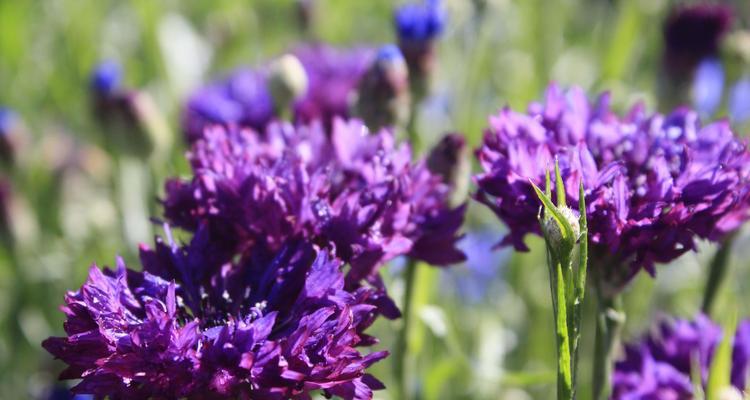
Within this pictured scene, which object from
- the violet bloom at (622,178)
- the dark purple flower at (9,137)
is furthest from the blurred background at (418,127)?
the violet bloom at (622,178)

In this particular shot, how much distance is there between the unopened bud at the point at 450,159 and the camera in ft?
Answer: 2.54

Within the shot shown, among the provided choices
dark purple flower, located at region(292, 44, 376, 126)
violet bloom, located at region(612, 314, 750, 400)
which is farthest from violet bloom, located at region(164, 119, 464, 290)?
dark purple flower, located at region(292, 44, 376, 126)

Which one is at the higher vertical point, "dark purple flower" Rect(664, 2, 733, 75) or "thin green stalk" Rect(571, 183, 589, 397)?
"dark purple flower" Rect(664, 2, 733, 75)

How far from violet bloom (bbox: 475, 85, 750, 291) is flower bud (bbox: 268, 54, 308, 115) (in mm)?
335

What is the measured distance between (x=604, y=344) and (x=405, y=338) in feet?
0.63

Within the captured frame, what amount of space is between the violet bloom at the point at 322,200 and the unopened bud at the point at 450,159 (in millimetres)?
84

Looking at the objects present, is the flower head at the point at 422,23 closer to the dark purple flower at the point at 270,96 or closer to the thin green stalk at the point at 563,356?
the dark purple flower at the point at 270,96

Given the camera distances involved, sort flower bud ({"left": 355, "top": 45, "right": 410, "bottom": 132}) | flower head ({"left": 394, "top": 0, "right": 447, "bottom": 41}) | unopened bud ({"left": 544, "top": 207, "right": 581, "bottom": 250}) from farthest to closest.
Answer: flower head ({"left": 394, "top": 0, "right": 447, "bottom": 41}), flower bud ({"left": 355, "top": 45, "right": 410, "bottom": 132}), unopened bud ({"left": 544, "top": 207, "right": 581, "bottom": 250})

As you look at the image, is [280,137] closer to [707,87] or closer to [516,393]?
[516,393]

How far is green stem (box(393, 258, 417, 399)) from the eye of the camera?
76cm

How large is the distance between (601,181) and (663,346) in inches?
8.4

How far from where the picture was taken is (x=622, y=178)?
1.89 feet

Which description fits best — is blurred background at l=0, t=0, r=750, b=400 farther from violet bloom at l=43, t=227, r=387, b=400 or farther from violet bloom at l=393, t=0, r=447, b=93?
violet bloom at l=43, t=227, r=387, b=400

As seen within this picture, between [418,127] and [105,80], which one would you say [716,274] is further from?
[105,80]
